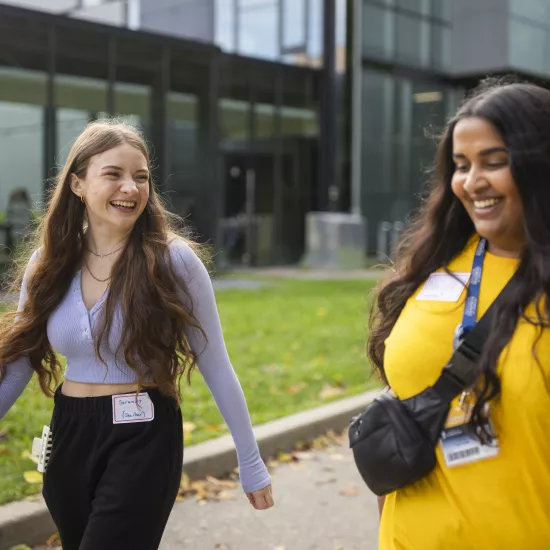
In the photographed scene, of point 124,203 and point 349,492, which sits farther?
point 349,492

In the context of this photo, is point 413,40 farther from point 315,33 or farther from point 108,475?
point 108,475

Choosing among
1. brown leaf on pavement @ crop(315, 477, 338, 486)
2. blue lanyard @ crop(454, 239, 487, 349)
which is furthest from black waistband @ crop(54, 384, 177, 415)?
brown leaf on pavement @ crop(315, 477, 338, 486)

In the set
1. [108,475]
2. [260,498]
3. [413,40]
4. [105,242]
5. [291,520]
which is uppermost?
[413,40]

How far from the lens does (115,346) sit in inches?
112

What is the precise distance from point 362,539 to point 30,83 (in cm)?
1392

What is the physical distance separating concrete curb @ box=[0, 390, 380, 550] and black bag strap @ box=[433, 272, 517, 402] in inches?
111

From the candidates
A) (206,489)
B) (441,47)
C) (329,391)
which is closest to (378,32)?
(441,47)

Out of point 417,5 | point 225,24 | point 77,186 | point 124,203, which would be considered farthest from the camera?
point 417,5

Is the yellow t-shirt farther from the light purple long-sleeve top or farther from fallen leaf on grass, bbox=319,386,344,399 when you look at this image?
fallen leaf on grass, bbox=319,386,344,399

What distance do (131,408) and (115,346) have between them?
0.69 feet

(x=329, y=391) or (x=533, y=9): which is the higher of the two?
(x=533, y=9)

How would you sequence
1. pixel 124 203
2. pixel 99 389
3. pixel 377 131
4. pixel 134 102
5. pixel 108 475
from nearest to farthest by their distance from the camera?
pixel 108 475 < pixel 99 389 < pixel 124 203 < pixel 134 102 < pixel 377 131

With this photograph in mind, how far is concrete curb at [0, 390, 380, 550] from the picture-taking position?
→ 4.30 meters

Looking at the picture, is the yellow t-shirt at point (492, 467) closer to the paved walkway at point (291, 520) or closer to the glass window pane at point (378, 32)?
the paved walkway at point (291, 520)
